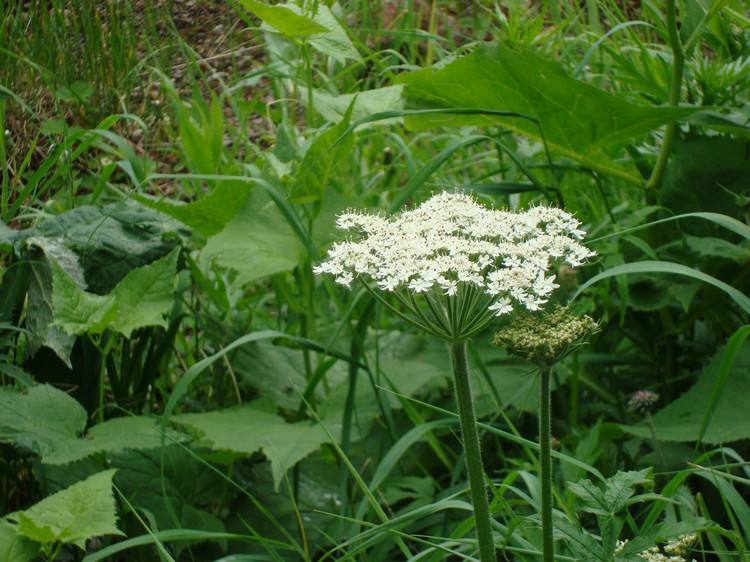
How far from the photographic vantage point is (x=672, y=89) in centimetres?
263

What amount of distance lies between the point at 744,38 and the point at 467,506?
161cm

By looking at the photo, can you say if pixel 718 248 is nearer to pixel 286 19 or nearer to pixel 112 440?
pixel 286 19

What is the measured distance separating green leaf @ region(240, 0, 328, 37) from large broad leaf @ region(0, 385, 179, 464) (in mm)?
1049

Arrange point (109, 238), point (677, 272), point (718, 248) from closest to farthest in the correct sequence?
point (677, 272), point (718, 248), point (109, 238)

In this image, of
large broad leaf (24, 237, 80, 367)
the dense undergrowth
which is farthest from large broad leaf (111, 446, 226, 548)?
large broad leaf (24, 237, 80, 367)

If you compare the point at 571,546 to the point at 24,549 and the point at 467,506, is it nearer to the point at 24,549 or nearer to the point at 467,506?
the point at 467,506

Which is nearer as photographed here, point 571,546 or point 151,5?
point 571,546

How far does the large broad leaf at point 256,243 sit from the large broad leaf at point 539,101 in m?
0.54

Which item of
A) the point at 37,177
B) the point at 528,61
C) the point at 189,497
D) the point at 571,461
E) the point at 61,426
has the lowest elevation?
the point at 189,497

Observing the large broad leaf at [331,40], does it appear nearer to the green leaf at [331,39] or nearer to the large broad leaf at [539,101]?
the green leaf at [331,39]

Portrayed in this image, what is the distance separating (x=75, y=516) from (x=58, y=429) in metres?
0.40

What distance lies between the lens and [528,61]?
2557 millimetres

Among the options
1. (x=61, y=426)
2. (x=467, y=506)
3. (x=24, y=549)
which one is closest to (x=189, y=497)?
(x=61, y=426)

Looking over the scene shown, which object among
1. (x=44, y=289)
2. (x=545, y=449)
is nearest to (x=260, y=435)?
(x=44, y=289)
